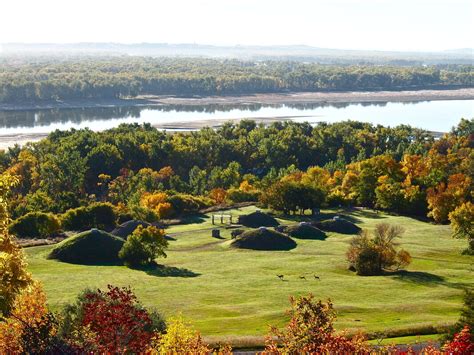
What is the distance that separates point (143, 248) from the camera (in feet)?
248

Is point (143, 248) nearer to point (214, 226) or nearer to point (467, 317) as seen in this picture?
point (214, 226)

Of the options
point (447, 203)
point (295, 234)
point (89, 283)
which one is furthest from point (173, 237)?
point (447, 203)

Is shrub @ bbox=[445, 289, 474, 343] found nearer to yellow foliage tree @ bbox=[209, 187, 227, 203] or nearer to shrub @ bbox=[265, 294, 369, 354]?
shrub @ bbox=[265, 294, 369, 354]

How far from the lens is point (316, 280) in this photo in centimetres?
6662

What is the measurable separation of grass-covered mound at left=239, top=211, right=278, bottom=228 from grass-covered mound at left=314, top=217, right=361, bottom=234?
6802 millimetres

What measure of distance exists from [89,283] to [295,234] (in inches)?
1319

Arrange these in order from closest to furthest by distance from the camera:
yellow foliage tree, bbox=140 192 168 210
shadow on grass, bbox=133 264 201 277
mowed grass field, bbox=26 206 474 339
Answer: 1. mowed grass field, bbox=26 206 474 339
2. shadow on grass, bbox=133 264 201 277
3. yellow foliage tree, bbox=140 192 168 210

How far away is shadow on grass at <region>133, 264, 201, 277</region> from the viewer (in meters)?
70.5

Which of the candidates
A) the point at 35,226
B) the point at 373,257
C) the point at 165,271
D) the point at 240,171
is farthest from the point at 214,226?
the point at 240,171

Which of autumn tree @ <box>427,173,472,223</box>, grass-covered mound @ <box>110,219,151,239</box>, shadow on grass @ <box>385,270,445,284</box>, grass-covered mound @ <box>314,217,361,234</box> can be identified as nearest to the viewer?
shadow on grass @ <box>385,270,445,284</box>

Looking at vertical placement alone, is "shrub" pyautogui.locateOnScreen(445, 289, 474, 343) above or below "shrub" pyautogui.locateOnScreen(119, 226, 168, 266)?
above

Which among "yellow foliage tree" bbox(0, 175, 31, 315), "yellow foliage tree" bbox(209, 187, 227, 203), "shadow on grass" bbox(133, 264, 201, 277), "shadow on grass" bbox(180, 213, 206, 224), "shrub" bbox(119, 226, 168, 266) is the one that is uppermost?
"yellow foliage tree" bbox(0, 175, 31, 315)

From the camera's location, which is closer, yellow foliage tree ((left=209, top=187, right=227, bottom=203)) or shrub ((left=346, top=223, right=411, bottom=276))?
shrub ((left=346, top=223, right=411, bottom=276))

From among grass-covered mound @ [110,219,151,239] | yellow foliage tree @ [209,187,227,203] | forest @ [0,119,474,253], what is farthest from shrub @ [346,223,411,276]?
yellow foliage tree @ [209,187,227,203]
